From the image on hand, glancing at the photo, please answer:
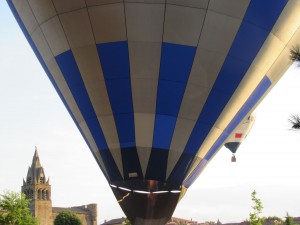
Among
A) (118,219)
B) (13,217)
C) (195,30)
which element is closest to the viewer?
(195,30)

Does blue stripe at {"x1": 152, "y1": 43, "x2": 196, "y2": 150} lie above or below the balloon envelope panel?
below

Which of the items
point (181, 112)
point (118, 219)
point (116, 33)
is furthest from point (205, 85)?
point (118, 219)

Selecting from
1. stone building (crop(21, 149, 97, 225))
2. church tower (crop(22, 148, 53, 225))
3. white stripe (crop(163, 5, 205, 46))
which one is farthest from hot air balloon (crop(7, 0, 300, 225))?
stone building (crop(21, 149, 97, 225))

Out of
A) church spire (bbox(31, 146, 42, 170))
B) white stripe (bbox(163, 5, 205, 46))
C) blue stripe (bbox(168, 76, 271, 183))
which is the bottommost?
blue stripe (bbox(168, 76, 271, 183))

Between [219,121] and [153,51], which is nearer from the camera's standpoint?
[153,51]

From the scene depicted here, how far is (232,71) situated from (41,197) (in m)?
108

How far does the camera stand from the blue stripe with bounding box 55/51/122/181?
1087 cm

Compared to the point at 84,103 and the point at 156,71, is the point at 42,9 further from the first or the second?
the point at 156,71

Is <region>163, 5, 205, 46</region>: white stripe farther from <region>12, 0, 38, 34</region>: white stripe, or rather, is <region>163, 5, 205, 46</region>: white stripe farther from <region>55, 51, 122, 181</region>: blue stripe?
<region>12, 0, 38, 34</region>: white stripe

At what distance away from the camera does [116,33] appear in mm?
10266

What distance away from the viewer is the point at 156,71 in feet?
34.1

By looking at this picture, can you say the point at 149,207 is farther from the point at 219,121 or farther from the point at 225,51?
the point at 225,51

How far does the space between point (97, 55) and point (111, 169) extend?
7.74 feet

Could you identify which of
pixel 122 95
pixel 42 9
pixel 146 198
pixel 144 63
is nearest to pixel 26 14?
pixel 42 9
